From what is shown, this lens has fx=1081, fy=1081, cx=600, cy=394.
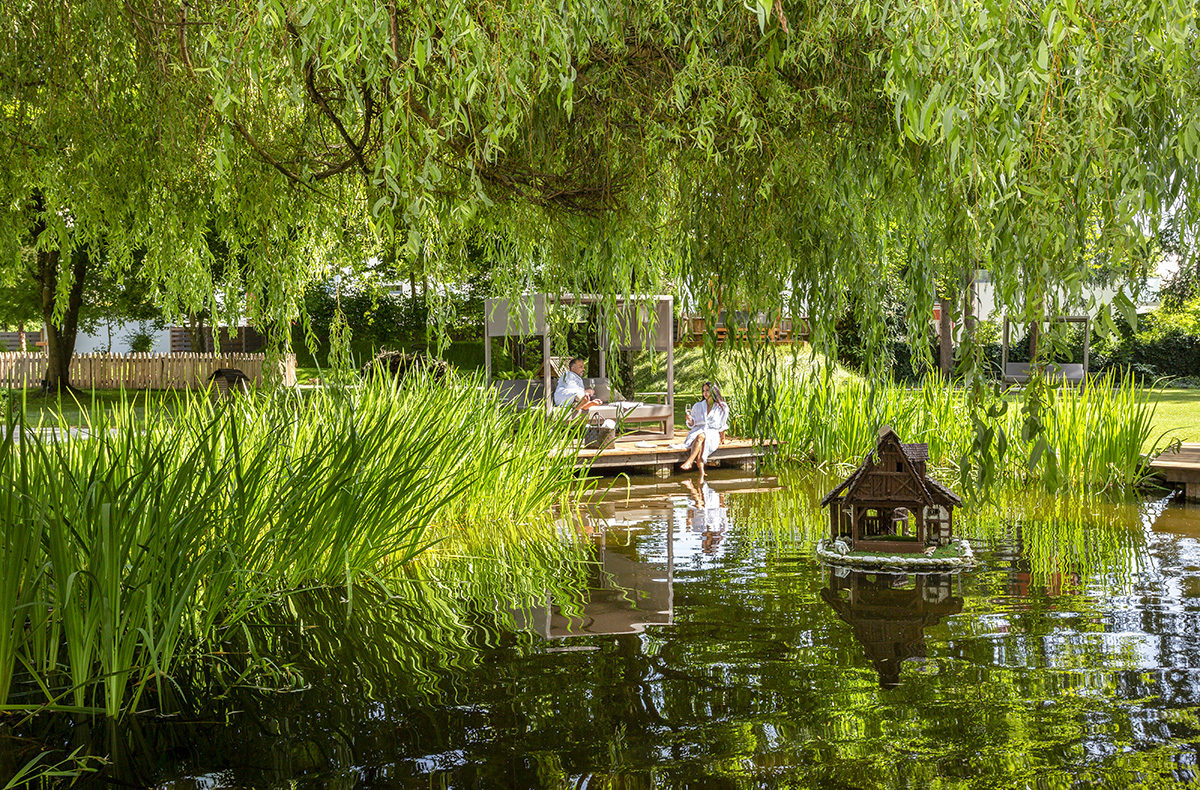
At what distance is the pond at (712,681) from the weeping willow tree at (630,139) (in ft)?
4.77

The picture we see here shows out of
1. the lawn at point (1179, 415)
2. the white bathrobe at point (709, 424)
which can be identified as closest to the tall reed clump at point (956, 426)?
the white bathrobe at point (709, 424)

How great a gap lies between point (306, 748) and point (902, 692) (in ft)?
7.79

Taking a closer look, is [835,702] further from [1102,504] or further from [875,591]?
[1102,504]

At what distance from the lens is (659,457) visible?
12836 mm

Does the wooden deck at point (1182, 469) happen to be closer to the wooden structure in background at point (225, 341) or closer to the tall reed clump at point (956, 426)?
the tall reed clump at point (956, 426)

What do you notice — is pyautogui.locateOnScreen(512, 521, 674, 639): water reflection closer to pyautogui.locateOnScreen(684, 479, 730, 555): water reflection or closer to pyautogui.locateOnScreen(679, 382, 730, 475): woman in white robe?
pyautogui.locateOnScreen(684, 479, 730, 555): water reflection

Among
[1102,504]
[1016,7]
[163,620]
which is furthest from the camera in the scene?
[1102,504]

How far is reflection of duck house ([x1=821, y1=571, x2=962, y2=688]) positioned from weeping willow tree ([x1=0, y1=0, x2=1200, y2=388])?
146cm

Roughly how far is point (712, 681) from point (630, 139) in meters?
2.46

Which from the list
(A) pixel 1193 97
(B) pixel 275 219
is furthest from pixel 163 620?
(A) pixel 1193 97

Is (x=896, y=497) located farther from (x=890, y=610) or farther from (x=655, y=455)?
(x=655, y=455)

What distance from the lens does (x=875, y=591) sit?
641 cm


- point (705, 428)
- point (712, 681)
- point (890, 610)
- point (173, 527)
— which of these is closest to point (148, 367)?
point (705, 428)

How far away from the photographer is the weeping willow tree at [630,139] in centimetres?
330
